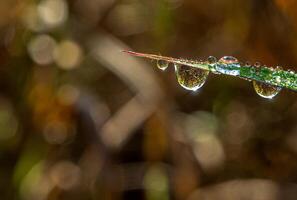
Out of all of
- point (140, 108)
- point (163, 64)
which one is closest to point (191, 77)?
point (163, 64)

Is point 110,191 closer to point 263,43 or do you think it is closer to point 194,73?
point 263,43

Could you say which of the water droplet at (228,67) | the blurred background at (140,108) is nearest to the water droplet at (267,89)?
the water droplet at (228,67)

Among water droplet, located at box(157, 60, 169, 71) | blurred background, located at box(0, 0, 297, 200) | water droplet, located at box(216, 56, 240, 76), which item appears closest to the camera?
water droplet, located at box(216, 56, 240, 76)

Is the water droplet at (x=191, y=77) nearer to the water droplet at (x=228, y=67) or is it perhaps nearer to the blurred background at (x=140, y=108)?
the water droplet at (x=228, y=67)

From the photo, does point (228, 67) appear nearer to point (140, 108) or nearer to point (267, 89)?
point (267, 89)

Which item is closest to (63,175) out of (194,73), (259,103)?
(259,103)

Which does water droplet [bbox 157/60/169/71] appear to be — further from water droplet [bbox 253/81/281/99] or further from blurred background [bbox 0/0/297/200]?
blurred background [bbox 0/0/297/200]

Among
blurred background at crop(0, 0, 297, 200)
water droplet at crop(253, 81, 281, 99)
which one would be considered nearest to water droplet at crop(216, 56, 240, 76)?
water droplet at crop(253, 81, 281, 99)
